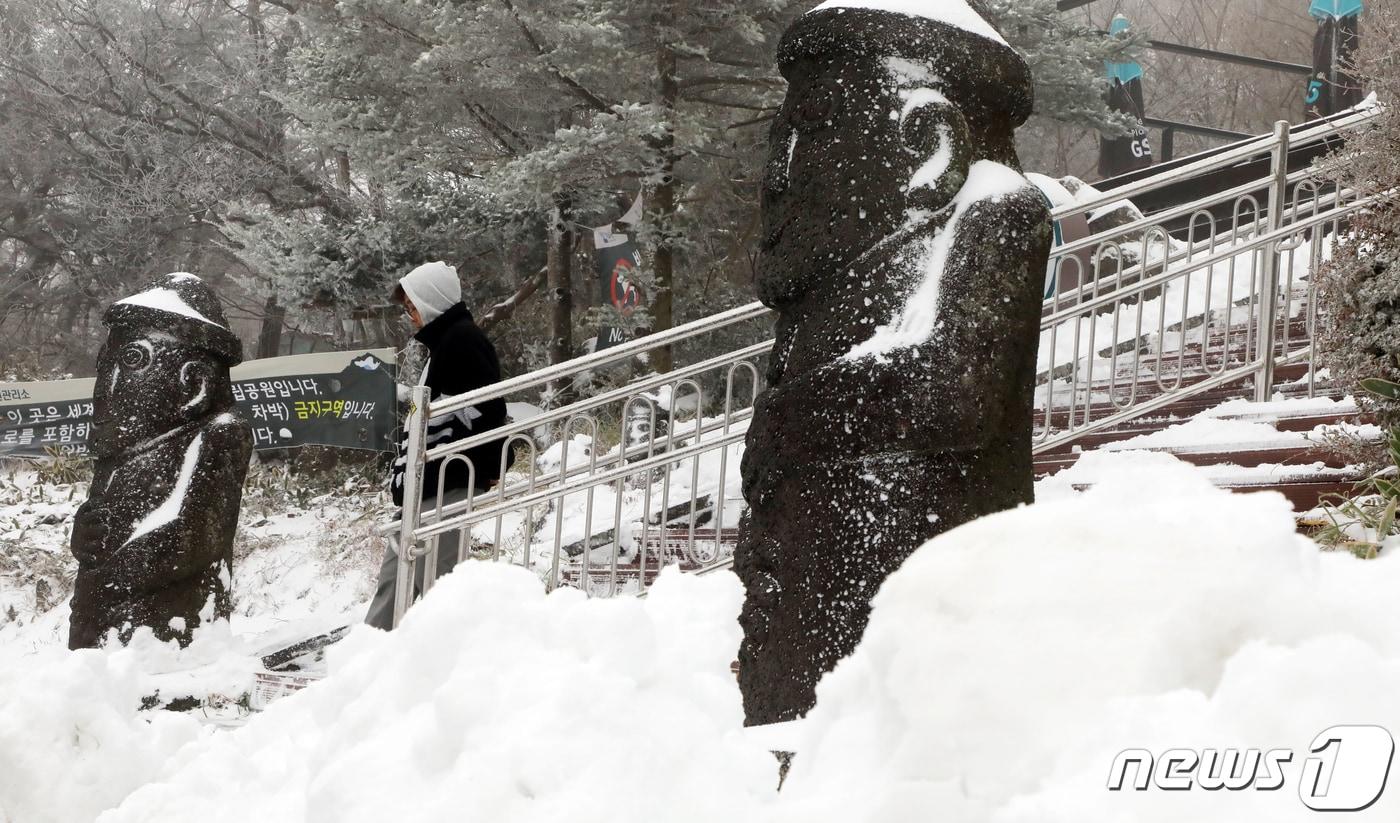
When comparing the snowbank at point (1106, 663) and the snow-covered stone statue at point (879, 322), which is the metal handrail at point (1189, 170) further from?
the snowbank at point (1106, 663)

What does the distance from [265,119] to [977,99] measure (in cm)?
1347

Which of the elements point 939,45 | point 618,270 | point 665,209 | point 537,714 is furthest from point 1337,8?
point 537,714

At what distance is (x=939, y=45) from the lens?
11.4 ft

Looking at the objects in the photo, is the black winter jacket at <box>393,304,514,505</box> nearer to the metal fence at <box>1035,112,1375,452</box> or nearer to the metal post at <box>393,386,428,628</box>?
the metal post at <box>393,386,428,628</box>

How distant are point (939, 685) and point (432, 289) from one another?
497cm

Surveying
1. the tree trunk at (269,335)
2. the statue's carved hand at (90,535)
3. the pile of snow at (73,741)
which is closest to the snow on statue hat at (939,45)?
the pile of snow at (73,741)

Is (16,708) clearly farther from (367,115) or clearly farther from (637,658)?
(367,115)

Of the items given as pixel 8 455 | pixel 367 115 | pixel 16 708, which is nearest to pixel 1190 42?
pixel 367 115

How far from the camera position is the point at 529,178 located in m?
9.48

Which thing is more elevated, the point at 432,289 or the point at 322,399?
the point at 432,289

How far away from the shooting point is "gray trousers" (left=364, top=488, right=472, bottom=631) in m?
5.63

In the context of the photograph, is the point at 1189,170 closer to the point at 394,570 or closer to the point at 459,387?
the point at 459,387

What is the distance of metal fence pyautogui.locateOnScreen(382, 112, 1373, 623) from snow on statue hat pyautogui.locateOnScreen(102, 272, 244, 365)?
5.21ft

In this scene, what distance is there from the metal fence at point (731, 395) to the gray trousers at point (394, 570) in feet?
0.26
